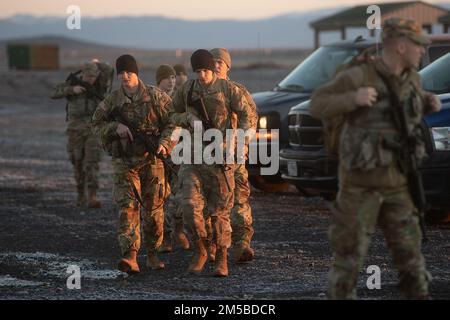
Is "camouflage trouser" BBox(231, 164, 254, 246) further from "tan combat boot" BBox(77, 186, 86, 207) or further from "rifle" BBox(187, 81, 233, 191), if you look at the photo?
"tan combat boot" BBox(77, 186, 86, 207)

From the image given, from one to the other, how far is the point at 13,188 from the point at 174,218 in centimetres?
607

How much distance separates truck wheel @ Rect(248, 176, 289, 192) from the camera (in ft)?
50.4

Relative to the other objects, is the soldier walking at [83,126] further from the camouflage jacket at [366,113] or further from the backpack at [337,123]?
the camouflage jacket at [366,113]

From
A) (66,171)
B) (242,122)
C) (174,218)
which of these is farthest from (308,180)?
(66,171)

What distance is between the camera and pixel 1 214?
13.6 metres

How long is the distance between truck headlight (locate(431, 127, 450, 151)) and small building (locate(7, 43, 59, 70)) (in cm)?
6659

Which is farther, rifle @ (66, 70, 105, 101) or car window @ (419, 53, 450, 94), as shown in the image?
rifle @ (66, 70, 105, 101)

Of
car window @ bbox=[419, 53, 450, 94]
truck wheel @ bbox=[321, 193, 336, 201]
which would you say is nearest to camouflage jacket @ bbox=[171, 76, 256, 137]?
car window @ bbox=[419, 53, 450, 94]

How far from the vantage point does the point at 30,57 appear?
7550 cm

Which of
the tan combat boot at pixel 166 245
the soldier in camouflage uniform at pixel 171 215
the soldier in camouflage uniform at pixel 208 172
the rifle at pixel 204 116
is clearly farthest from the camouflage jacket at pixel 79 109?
the rifle at pixel 204 116

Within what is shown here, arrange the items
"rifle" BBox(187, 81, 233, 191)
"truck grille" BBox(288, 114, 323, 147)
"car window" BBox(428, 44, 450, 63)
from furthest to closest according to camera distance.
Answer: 1. "car window" BBox(428, 44, 450, 63)
2. "truck grille" BBox(288, 114, 323, 147)
3. "rifle" BBox(187, 81, 233, 191)

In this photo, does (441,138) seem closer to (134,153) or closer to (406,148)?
(134,153)

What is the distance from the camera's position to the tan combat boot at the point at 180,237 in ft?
35.8

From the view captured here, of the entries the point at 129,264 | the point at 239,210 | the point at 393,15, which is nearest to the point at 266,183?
the point at 239,210
